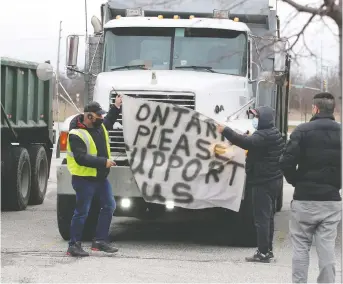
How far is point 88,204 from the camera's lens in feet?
33.2

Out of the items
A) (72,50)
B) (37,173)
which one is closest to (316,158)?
(72,50)

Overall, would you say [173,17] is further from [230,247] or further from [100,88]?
[230,247]

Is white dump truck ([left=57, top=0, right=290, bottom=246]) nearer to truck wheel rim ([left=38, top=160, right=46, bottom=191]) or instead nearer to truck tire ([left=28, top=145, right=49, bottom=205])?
truck tire ([left=28, top=145, right=49, bottom=205])

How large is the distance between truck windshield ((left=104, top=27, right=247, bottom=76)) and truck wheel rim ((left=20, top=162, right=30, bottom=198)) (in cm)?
407

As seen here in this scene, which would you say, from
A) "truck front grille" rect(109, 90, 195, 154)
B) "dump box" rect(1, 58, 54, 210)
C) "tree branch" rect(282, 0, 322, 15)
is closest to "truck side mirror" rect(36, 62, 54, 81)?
"truck front grille" rect(109, 90, 195, 154)

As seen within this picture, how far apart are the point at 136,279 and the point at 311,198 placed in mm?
2107

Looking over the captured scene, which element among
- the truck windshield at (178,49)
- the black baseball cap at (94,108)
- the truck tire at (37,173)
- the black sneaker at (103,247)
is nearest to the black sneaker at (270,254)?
the black sneaker at (103,247)

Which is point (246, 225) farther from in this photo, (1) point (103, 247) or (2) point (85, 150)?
(2) point (85, 150)

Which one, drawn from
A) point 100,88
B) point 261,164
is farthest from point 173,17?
point 261,164

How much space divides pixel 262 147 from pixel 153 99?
1.83 m

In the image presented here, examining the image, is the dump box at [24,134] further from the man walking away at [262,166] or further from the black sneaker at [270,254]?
the black sneaker at [270,254]

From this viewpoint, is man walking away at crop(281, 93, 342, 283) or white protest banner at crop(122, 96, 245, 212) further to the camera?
white protest banner at crop(122, 96, 245, 212)

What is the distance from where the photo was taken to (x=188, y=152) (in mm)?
10523

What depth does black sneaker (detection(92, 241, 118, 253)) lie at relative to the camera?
33.7 ft
